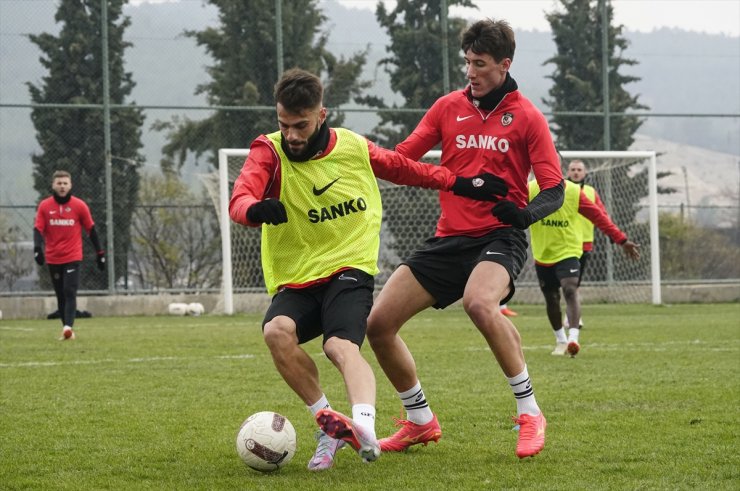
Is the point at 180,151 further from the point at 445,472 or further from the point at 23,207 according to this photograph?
the point at 445,472

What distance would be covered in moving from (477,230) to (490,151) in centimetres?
39

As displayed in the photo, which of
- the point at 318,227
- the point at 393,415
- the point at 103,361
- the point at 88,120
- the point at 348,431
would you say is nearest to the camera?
the point at 348,431

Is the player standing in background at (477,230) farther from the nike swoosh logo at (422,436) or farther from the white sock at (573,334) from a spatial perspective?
the white sock at (573,334)

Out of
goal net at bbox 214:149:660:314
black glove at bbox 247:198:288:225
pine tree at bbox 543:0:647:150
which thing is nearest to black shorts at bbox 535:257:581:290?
black glove at bbox 247:198:288:225

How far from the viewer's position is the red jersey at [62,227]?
14.4 meters

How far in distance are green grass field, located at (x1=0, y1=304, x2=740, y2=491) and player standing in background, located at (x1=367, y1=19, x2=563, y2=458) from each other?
1.10 ft

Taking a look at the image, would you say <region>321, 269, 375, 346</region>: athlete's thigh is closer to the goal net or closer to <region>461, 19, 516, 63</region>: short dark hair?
<region>461, 19, 516, 63</region>: short dark hair

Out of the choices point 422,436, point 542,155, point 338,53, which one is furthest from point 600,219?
point 338,53

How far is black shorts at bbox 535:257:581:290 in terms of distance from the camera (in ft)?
36.9

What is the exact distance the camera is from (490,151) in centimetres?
568

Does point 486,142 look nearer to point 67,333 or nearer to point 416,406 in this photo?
point 416,406

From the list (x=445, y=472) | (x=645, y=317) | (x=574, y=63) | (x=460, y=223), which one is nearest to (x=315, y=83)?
(x=460, y=223)

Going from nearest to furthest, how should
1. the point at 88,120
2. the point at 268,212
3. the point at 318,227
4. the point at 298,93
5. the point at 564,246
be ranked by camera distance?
the point at 268,212 → the point at 298,93 → the point at 318,227 → the point at 564,246 → the point at 88,120

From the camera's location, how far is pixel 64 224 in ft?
47.5
